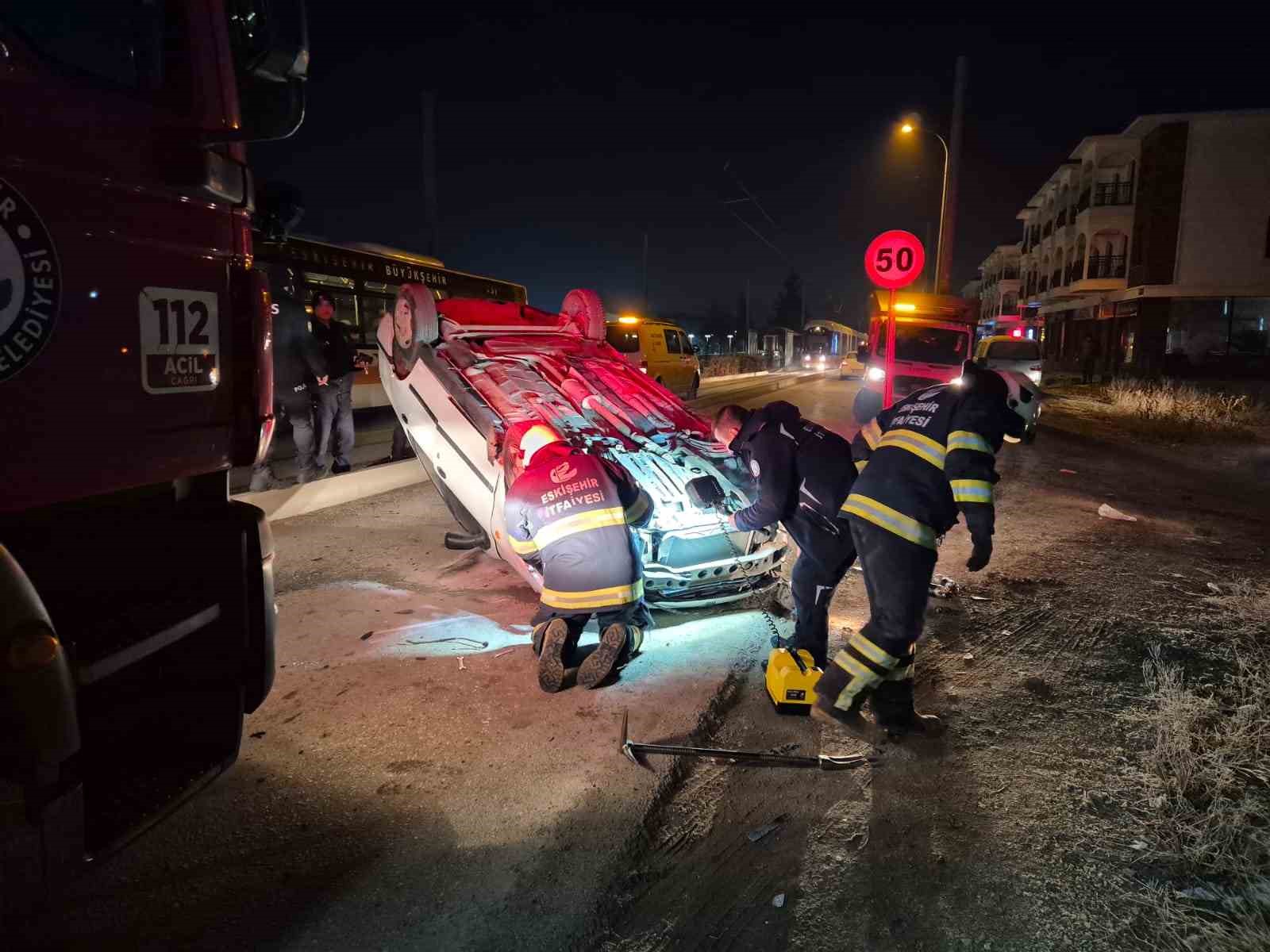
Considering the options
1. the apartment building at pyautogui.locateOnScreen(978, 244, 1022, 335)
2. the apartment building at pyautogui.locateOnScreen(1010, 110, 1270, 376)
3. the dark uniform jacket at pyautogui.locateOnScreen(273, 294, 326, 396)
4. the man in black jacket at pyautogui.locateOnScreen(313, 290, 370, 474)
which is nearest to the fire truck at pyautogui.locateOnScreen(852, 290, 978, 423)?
the man in black jacket at pyautogui.locateOnScreen(313, 290, 370, 474)

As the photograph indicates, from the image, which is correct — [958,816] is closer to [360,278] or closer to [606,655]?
[606,655]

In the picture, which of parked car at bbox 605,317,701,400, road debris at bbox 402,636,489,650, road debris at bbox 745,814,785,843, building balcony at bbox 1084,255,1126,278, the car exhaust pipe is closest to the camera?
road debris at bbox 745,814,785,843

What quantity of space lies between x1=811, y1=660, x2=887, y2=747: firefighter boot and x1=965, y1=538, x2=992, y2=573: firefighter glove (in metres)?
0.64

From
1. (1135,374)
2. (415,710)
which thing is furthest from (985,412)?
(1135,374)

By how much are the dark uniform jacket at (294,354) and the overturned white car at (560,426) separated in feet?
7.36

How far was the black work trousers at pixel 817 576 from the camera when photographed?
359 centimetres

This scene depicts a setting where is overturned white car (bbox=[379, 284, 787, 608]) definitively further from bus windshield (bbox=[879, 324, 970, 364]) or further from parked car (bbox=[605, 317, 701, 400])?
parked car (bbox=[605, 317, 701, 400])

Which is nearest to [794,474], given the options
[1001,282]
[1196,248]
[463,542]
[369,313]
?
[463,542]

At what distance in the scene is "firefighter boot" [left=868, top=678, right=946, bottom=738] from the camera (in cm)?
314

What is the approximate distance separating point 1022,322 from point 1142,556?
94.1 feet

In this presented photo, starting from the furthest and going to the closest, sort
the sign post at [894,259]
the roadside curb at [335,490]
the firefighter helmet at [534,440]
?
the sign post at [894,259]
the roadside curb at [335,490]
the firefighter helmet at [534,440]

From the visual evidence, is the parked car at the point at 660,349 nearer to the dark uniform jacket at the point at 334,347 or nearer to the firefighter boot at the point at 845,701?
the dark uniform jacket at the point at 334,347

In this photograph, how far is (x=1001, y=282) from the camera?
61.8m

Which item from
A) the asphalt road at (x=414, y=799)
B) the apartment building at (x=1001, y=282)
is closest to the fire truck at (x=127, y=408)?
the asphalt road at (x=414, y=799)
